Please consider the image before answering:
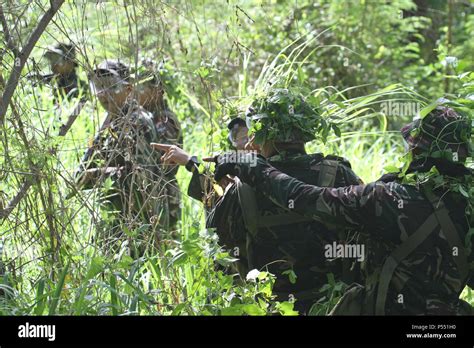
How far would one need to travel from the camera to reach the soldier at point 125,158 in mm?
4410

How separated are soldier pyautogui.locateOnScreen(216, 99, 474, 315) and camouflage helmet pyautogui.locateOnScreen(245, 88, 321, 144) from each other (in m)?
0.47

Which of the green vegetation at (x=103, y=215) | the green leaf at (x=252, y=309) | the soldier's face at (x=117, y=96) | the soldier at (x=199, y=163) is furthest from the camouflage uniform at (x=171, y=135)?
the green leaf at (x=252, y=309)

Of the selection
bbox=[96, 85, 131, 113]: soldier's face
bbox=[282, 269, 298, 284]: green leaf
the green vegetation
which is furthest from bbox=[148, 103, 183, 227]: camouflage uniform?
bbox=[282, 269, 298, 284]: green leaf

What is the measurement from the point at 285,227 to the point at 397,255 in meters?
0.62

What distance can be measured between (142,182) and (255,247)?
32.8 inches

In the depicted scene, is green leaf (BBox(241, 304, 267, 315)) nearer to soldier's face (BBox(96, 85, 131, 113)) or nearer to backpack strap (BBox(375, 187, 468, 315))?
backpack strap (BBox(375, 187, 468, 315))

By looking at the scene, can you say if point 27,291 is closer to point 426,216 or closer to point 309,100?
point 309,100

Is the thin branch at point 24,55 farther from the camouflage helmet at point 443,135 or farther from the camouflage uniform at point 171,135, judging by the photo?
the camouflage uniform at point 171,135

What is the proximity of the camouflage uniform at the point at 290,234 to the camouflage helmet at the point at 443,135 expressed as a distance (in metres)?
0.52

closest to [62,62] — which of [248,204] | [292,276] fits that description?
[248,204]

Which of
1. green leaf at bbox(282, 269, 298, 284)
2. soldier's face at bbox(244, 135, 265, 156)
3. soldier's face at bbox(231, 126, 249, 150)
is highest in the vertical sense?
soldier's face at bbox(231, 126, 249, 150)

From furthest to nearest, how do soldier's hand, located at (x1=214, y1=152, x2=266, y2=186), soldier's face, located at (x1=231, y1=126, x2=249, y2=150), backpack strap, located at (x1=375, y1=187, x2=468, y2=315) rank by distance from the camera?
soldier's face, located at (x1=231, y1=126, x2=249, y2=150) < soldier's hand, located at (x1=214, y1=152, x2=266, y2=186) < backpack strap, located at (x1=375, y1=187, x2=468, y2=315)

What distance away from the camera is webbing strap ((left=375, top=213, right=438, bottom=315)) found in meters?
3.66
